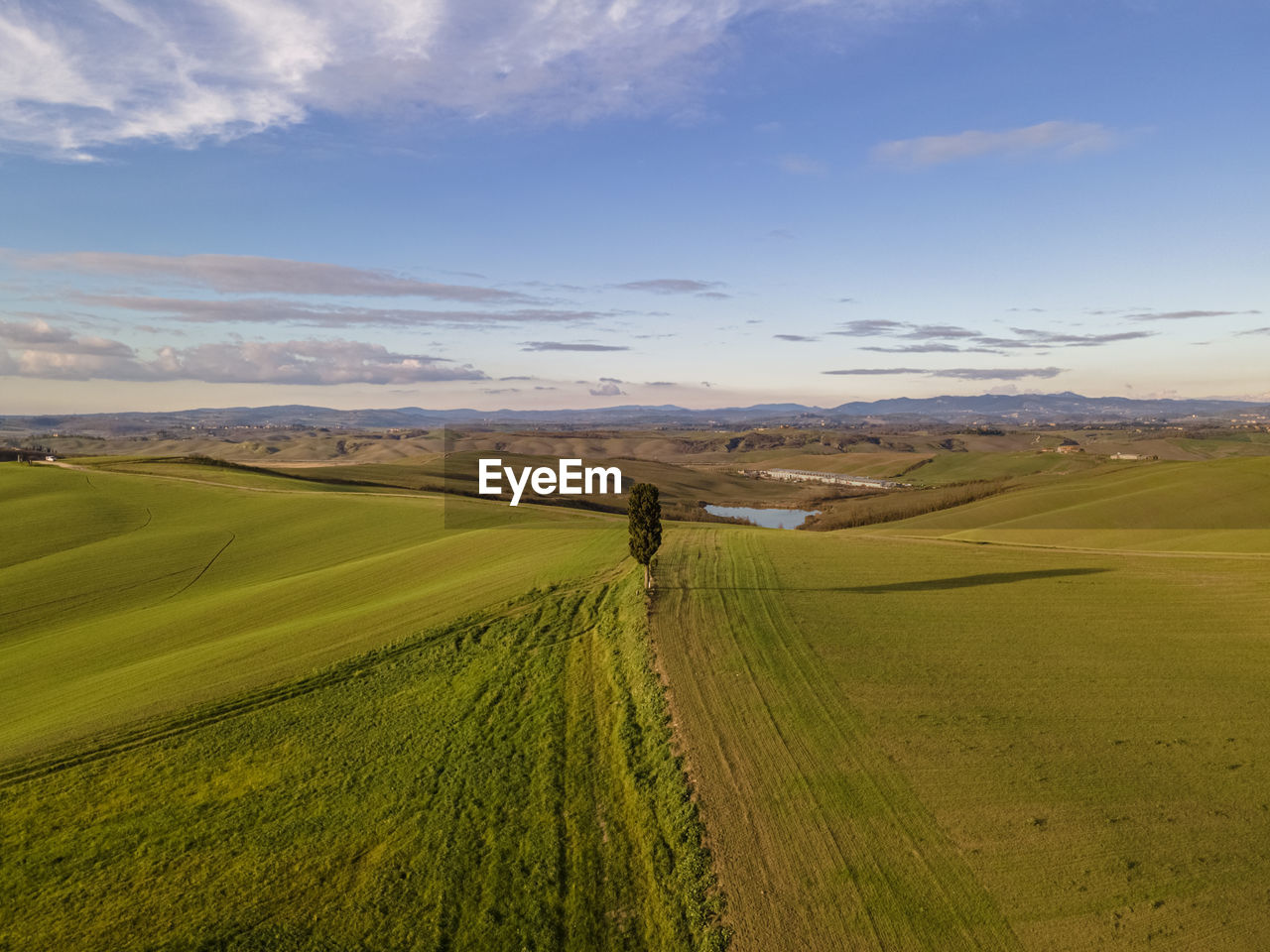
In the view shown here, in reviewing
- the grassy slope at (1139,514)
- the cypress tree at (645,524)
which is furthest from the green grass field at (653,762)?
the grassy slope at (1139,514)

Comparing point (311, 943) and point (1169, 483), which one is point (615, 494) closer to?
point (1169, 483)

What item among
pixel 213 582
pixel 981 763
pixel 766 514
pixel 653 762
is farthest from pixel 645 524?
pixel 766 514

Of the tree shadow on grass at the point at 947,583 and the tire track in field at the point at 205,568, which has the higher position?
the tree shadow on grass at the point at 947,583

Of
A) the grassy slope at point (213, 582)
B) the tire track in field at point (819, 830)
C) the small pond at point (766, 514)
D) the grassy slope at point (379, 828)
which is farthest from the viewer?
the small pond at point (766, 514)

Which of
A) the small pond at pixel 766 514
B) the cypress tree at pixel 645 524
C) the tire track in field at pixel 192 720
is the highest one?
the cypress tree at pixel 645 524

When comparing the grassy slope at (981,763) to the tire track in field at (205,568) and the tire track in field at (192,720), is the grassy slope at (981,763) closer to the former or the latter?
the tire track in field at (192,720)
